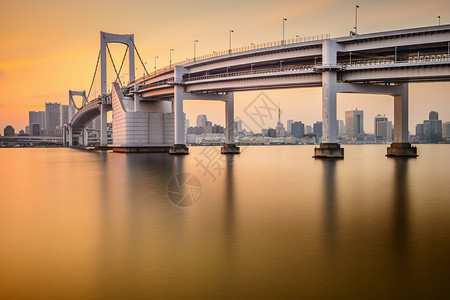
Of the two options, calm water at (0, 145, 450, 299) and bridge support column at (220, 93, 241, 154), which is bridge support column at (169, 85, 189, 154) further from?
calm water at (0, 145, 450, 299)

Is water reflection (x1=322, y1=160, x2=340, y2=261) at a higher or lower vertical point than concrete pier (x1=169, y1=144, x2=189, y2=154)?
lower

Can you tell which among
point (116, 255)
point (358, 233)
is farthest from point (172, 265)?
point (358, 233)

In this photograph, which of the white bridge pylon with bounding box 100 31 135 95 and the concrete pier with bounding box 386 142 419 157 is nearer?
the concrete pier with bounding box 386 142 419 157

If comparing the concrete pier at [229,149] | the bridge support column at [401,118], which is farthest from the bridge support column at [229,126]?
the bridge support column at [401,118]

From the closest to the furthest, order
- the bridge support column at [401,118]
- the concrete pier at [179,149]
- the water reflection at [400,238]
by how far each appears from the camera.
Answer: the water reflection at [400,238], the bridge support column at [401,118], the concrete pier at [179,149]

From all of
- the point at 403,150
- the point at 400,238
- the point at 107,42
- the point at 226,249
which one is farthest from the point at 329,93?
the point at 107,42

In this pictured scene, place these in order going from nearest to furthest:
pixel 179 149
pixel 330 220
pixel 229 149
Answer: pixel 330 220
pixel 179 149
pixel 229 149

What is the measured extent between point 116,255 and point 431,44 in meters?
43.7

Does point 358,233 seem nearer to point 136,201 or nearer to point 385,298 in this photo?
point 385,298

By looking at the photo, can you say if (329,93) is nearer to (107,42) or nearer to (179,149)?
(179,149)

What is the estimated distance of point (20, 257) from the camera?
8.61 metres

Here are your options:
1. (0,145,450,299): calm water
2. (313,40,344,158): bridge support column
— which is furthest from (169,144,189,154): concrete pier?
(0,145,450,299): calm water

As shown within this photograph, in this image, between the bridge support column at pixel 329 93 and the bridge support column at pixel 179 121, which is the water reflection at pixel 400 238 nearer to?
the bridge support column at pixel 329 93

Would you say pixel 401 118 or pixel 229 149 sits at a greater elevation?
pixel 401 118
